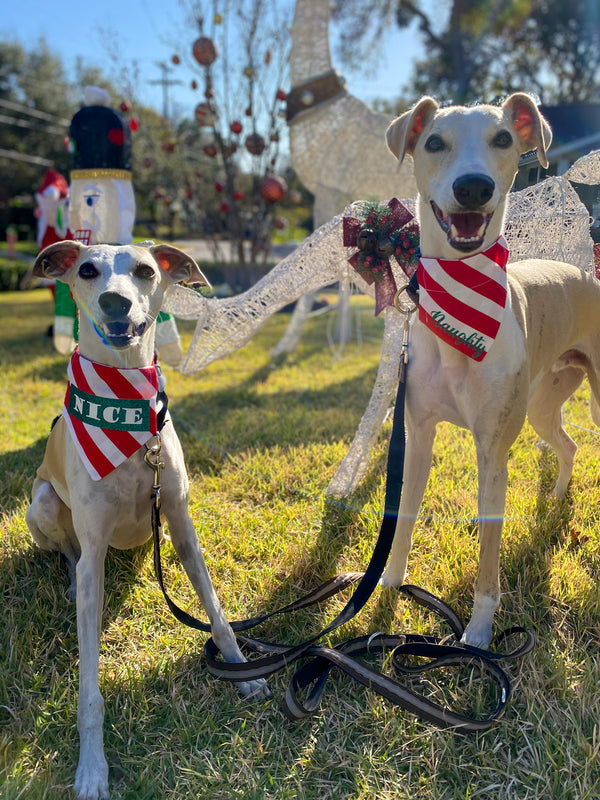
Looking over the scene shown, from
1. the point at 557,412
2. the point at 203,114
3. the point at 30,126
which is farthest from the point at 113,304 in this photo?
the point at 30,126

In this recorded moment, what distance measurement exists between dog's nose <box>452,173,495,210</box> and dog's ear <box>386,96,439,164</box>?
41 cm

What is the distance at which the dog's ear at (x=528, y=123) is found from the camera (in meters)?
2.23

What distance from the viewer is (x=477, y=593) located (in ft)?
7.91

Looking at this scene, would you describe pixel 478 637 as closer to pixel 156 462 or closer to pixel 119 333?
pixel 156 462

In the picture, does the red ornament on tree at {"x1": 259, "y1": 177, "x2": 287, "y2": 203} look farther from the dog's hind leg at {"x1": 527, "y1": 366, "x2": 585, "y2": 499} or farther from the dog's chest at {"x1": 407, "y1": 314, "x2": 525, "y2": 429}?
the dog's chest at {"x1": 407, "y1": 314, "x2": 525, "y2": 429}

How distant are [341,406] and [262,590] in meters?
2.94

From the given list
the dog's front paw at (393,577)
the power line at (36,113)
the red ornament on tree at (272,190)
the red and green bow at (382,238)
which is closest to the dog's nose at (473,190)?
the red and green bow at (382,238)

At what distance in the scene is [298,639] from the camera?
2488 millimetres

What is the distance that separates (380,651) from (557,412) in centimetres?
175

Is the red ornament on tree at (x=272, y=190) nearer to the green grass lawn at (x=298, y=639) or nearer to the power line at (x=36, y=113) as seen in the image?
the green grass lawn at (x=298, y=639)

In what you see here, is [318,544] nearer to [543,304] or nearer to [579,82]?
[543,304]

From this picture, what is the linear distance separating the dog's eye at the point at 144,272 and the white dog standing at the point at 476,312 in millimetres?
1041

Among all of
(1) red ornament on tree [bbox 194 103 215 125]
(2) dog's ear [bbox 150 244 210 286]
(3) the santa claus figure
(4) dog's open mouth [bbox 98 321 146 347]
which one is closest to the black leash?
(4) dog's open mouth [bbox 98 321 146 347]

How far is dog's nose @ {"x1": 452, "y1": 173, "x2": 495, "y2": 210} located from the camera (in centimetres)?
187
